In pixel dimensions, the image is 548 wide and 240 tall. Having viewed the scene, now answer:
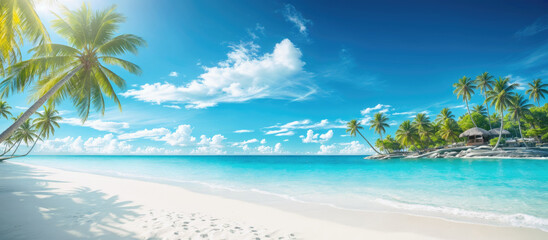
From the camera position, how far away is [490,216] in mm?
5891

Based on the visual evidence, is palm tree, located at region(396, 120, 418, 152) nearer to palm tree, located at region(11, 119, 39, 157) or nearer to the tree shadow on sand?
the tree shadow on sand

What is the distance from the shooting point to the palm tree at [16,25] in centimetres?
525

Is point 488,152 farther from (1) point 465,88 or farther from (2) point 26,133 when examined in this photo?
(2) point 26,133

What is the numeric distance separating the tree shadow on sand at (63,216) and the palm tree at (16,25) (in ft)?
13.3

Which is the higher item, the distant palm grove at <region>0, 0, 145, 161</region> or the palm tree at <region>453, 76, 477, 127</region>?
the palm tree at <region>453, 76, 477, 127</region>

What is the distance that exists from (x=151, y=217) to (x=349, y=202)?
639 cm

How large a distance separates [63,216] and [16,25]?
5455 millimetres

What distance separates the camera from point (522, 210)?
6.38 meters

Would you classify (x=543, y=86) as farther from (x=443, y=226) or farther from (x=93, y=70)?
(x=93, y=70)

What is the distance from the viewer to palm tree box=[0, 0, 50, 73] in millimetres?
5246

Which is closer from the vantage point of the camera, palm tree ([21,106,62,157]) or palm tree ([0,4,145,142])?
palm tree ([0,4,145,142])

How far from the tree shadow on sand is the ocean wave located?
7.82 meters

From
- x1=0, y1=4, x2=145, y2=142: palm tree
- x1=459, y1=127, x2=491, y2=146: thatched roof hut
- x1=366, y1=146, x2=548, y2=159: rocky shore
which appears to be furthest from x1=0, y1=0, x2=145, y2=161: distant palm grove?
x1=459, y1=127, x2=491, y2=146: thatched roof hut

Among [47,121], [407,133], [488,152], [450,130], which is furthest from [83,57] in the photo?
[450,130]
